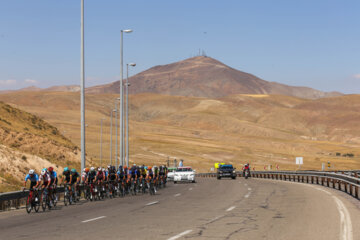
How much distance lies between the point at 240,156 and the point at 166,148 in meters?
16.7

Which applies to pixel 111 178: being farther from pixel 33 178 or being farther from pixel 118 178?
pixel 33 178

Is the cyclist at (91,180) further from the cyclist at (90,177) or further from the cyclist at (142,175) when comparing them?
the cyclist at (142,175)

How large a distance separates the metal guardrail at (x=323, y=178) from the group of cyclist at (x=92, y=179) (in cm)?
1016

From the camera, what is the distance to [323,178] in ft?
129

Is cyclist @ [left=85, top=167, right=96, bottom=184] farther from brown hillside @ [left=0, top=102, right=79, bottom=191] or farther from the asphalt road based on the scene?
brown hillside @ [left=0, top=102, right=79, bottom=191]

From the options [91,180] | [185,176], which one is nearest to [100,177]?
[91,180]

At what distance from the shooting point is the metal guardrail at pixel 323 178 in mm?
27173

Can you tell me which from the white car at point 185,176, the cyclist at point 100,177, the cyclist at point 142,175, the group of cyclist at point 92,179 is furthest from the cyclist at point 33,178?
the white car at point 185,176

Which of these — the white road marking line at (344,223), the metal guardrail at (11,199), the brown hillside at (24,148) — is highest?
the brown hillside at (24,148)

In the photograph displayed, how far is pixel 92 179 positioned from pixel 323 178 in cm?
1808

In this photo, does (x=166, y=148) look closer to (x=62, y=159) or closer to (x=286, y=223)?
(x=62, y=159)

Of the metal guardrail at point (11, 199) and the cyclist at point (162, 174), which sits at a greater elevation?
the cyclist at point (162, 174)

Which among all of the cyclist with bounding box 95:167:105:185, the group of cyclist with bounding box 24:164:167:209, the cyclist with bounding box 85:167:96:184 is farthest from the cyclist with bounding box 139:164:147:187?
the cyclist with bounding box 85:167:96:184

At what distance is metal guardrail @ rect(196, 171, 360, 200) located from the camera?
27173mm
